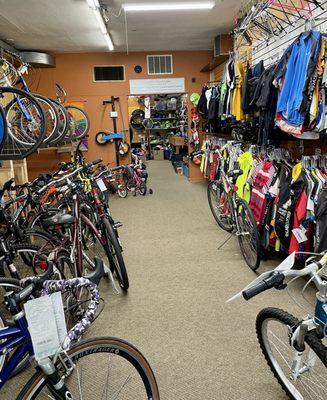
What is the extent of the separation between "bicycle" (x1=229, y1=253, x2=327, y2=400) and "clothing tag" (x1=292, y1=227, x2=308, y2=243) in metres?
1.08

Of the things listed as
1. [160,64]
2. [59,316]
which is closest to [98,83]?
[160,64]

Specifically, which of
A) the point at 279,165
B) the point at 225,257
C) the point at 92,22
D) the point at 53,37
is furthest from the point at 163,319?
the point at 53,37

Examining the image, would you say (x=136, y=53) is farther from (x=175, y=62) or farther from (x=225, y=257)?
(x=225, y=257)

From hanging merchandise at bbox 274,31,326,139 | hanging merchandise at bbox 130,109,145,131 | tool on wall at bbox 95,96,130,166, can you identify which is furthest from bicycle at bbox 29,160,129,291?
hanging merchandise at bbox 130,109,145,131

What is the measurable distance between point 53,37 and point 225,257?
5272 millimetres

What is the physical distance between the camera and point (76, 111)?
21.5 feet

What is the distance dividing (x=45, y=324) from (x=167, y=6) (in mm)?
4833

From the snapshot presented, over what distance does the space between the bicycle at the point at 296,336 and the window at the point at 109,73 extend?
7.15 metres

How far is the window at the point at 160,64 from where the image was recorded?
773 centimetres

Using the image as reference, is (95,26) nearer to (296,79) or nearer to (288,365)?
(296,79)

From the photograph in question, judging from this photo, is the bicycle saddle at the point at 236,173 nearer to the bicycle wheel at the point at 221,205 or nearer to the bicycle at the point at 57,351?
the bicycle wheel at the point at 221,205

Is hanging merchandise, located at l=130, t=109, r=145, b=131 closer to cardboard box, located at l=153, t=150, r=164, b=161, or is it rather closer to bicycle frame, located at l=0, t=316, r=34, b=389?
cardboard box, located at l=153, t=150, r=164, b=161

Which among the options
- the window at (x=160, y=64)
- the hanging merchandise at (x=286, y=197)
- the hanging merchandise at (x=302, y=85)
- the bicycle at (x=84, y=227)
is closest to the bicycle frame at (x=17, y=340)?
the bicycle at (x=84, y=227)

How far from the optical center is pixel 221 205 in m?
4.33
